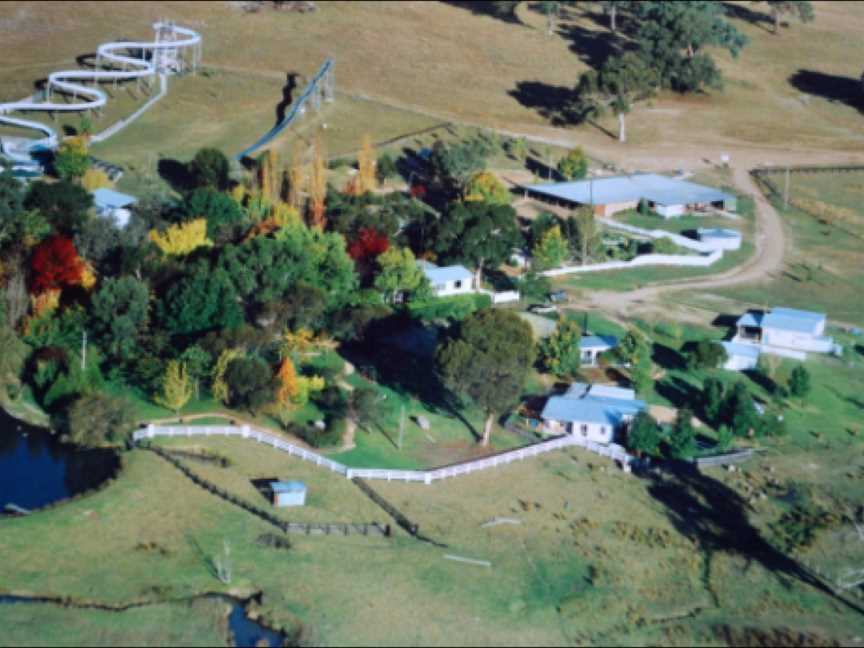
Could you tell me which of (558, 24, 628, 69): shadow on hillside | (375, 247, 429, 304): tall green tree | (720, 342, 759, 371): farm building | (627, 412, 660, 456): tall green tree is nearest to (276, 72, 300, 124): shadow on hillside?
(558, 24, 628, 69): shadow on hillside

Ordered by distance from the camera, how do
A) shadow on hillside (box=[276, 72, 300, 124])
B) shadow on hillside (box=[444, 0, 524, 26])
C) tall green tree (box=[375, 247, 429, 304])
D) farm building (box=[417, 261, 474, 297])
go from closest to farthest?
1. tall green tree (box=[375, 247, 429, 304])
2. farm building (box=[417, 261, 474, 297])
3. shadow on hillside (box=[276, 72, 300, 124])
4. shadow on hillside (box=[444, 0, 524, 26])

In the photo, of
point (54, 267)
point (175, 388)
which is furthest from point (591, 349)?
point (54, 267)

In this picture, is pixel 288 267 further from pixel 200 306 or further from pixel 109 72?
pixel 109 72

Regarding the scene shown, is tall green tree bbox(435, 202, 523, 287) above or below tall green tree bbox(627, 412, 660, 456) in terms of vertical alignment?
above

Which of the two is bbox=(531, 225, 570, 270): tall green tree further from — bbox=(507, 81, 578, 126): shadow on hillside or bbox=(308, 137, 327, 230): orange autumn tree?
bbox=(507, 81, 578, 126): shadow on hillside

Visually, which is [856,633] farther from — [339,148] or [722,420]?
[339,148]
